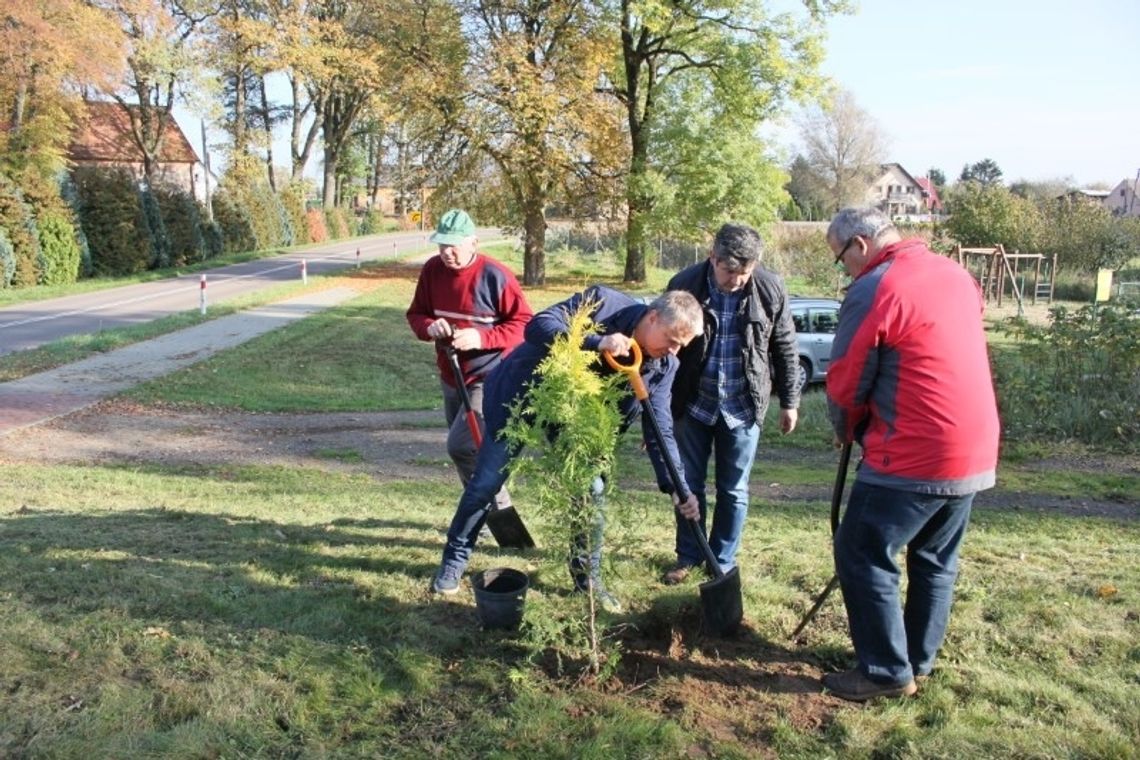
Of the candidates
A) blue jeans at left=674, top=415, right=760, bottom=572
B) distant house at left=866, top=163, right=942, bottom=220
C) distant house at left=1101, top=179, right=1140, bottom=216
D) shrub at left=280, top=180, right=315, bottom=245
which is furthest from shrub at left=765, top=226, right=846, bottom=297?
distant house at left=866, top=163, right=942, bottom=220

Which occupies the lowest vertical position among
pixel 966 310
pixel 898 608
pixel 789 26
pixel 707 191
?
pixel 898 608

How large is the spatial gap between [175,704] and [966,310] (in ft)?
10.3

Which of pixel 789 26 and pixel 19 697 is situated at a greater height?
pixel 789 26

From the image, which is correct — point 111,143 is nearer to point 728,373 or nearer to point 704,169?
point 704,169

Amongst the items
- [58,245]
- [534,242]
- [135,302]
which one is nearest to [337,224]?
[534,242]

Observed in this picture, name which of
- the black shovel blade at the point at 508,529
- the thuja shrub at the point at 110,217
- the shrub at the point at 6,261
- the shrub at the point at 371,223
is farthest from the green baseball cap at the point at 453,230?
the shrub at the point at 371,223

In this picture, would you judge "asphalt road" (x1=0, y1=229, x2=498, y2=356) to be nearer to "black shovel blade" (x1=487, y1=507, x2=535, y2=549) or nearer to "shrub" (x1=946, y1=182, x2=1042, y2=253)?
"black shovel blade" (x1=487, y1=507, x2=535, y2=549)

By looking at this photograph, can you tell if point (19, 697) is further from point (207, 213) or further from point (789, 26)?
point (207, 213)

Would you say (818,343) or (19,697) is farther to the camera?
(818,343)

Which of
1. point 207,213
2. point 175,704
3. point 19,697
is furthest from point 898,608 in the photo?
point 207,213

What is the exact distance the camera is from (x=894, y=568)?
3244mm

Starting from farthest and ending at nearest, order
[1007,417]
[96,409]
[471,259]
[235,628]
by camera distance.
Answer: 1. [96,409]
2. [1007,417]
3. [471,259]
4. [235,628]

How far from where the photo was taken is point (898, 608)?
329 centimetres

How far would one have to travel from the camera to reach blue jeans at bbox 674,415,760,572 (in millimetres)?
4250
